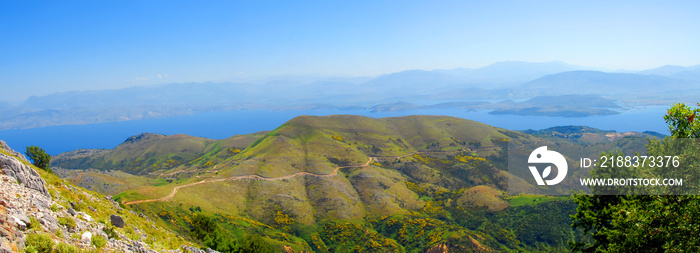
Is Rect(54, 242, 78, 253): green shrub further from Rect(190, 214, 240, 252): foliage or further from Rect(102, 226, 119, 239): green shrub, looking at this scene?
Rect(190, 214, 240, 252): foliage

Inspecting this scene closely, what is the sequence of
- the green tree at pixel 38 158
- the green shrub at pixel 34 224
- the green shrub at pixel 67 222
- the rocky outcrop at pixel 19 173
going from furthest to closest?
the green tree at pixel 38 158, the rocky outcrop at pixel 19 173, the green shrub at pixel 67 222, the green shrub at pixel 34 224

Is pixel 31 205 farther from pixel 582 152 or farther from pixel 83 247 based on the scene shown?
pixel 582 152

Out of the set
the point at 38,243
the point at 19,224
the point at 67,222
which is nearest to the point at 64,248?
the point at 38,243

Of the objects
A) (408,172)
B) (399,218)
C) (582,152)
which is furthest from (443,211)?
(582,152)

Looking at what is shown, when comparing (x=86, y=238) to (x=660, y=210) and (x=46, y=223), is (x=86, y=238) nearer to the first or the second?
(x=46, y=223)

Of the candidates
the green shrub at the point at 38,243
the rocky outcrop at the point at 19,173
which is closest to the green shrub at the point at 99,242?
the green shrub at the point at 38,243

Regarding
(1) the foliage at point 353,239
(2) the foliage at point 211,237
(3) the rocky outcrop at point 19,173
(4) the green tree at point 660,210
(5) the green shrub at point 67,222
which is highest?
(3) the rocky outcrop at point 19,173

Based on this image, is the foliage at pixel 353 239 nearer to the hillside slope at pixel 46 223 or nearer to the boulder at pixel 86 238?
the hillside slope at pixel 46 223
